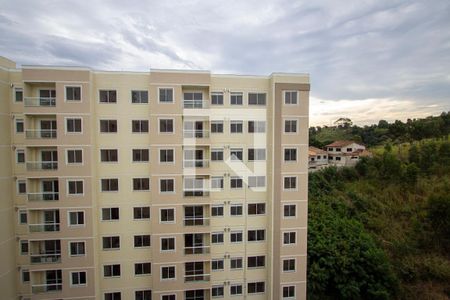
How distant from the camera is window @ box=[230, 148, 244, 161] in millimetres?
14219

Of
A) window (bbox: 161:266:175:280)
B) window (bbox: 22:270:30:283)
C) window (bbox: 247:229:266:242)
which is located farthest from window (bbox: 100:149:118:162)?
window (bbox: 247:229:266:242)

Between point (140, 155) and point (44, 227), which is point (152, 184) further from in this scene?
point (44, 227)

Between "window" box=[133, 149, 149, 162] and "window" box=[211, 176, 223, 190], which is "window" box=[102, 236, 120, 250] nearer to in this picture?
"window" box=[133, 149, 149, 162]

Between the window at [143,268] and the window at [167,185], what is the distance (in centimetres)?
489

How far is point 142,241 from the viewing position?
13961 mm

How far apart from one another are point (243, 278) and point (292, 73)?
13646 millimetres

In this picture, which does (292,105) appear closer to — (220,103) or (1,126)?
(220,103)

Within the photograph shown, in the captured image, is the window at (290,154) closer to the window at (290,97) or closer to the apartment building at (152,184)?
A: the apartment building at (152,184)

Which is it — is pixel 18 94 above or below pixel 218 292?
above

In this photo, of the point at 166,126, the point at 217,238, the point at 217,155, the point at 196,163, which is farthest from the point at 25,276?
the point at 217,155

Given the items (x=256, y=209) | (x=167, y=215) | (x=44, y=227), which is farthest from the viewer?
(x=256, y=209)

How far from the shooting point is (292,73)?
45.9ft

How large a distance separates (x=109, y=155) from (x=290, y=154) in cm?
1112

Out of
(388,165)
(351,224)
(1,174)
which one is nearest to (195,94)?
(1,174)
